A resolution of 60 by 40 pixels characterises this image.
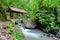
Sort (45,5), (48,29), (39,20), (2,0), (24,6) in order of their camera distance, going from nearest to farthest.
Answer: (2,0) < (48,29) < (39,20) < (45,5) < (24,6)

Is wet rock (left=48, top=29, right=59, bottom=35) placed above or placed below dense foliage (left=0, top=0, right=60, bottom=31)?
below

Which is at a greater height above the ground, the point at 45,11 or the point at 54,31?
the point at 45,11

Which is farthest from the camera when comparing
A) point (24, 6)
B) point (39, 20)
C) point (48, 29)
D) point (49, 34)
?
point (24, 6)

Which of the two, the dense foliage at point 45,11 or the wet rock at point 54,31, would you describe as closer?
the wet rock at point 54,31

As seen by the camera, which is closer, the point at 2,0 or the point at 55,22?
the point at 2,0

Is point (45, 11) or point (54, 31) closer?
point (54, 31)

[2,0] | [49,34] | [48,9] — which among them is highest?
[2,0]

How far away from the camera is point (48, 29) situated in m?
15.6

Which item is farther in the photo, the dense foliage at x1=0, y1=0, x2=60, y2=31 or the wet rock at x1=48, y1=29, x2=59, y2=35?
the dense foliage at x1=0, y1=0, x2=60, y2=31

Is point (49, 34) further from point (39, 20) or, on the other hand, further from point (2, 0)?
point (2, 0)

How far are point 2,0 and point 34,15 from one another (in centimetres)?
595

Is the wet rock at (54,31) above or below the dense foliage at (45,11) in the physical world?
below

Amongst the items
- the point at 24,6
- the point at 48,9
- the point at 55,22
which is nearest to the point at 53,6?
the point at 48,9

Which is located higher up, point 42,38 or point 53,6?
point 53,6
